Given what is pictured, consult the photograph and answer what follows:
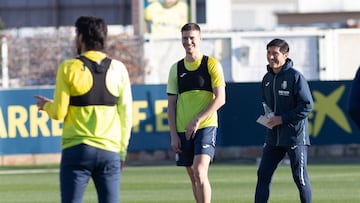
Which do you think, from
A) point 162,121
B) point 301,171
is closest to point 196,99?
point 301,171

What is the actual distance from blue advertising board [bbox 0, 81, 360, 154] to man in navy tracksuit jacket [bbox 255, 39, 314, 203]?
37.7 feet

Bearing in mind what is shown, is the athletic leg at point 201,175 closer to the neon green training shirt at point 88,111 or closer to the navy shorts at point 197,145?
the navy shorts at point 197,145

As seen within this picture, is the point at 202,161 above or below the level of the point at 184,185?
above

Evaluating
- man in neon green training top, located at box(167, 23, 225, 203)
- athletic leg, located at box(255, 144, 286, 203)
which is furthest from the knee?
athletic leg, located at box(255, 144, 286, 203)

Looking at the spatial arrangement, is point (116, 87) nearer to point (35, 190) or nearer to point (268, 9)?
point (35, 190)

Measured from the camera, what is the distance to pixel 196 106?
471 inches

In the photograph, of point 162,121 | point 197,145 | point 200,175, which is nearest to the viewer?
point 200,175

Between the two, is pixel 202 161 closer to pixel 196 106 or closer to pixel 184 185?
pixel 196 106

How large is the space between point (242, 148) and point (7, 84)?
48.7ft

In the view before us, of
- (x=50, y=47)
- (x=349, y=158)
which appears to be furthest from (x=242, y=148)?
(x=50, y=47)

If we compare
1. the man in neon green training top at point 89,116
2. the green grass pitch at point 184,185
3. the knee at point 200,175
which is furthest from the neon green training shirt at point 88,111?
the green grass pitch at point 184,185

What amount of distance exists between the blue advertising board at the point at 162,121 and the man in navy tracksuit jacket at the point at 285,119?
11.5 m

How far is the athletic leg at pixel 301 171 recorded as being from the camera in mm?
11961

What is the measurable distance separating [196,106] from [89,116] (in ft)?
11.2
